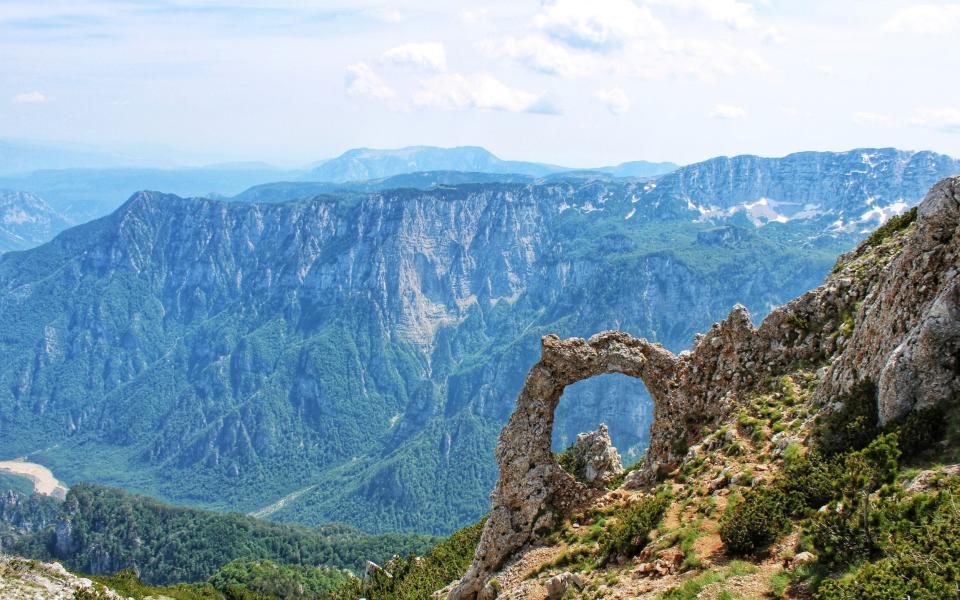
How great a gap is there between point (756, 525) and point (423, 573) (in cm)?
5732

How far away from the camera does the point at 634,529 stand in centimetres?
2642

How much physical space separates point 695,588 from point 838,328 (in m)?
15.2

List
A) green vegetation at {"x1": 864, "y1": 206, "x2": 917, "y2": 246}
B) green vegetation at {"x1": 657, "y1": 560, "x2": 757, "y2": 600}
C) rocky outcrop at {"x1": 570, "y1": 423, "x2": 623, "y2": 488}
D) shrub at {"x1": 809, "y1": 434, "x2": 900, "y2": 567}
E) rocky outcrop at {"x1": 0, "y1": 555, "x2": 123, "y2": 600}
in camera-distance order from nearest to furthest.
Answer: shrub at {"x1": 809, "y1": 434, "x2": 900, "y2": 567} < green vegetation at {"x1": 657, "y1": 560, "x2": 757, "y2": 600} < green vegetation at {"x1": 864, "y1": 206, "x2": 917, "y2": 246} < rocky outcrop at {"x1": 570, "y1": 423, "x2": 623, "y2": 488} < rocky outcrop at {"x1": 0, "y1": 555, "x2": 123, "y2": 600}

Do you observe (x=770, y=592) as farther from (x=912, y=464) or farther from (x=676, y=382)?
(x=676, y=382)

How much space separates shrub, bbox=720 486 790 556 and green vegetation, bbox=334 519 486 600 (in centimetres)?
4026

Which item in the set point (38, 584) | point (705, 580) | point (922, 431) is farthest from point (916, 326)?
point (38, 584)

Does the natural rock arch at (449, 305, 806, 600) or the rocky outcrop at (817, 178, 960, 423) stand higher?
the rocky outcrop at (817, 178, 960, 423)

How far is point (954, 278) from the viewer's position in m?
22.3

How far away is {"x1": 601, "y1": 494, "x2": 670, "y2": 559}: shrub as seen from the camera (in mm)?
26188

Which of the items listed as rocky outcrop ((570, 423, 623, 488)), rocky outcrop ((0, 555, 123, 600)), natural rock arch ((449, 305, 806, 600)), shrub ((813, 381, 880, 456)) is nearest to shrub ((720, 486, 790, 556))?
shrub ((813, 381, 880, 456))

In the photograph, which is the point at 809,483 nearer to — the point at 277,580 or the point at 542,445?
the point at 542,445

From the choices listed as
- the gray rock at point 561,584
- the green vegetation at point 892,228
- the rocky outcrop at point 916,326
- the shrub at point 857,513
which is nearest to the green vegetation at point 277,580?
the gray rock at point 561,584

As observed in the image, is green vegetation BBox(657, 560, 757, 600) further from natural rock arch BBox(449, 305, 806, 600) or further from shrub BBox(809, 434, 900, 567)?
natural rock arch BBox(449, 305, 806, 600)

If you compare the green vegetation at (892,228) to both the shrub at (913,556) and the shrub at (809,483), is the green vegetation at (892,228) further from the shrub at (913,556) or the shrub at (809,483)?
the shrub at (913,556)
